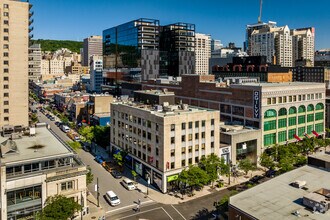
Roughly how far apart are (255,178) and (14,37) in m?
84.1

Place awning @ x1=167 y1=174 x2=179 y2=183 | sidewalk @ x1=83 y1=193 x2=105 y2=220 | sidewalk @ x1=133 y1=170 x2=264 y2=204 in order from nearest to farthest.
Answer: sidewalk @ x1=83 y1=193 x2=105 y2=220 → sidewalk @ x1=133 y1=170 x2=264 y2=204 → awning @ x1=167 y1=174 x2=179 y2=183

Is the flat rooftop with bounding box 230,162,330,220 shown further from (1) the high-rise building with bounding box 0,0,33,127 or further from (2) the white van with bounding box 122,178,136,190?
(1) the high-rise building with bounding box 0,0,33,127

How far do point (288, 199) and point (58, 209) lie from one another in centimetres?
3191

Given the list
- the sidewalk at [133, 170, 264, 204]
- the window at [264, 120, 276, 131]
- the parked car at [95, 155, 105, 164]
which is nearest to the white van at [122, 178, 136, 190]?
the sidewalk at [133, 170, 264, 204]

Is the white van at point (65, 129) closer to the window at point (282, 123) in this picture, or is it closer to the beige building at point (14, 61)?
the beige building at point (14, 61)

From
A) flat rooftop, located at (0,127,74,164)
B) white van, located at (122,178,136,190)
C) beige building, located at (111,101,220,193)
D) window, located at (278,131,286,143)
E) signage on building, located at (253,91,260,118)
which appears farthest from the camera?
window, located at (278,131,286,143)

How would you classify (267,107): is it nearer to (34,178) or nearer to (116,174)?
(116,174)

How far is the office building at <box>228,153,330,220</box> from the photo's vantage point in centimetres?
3522

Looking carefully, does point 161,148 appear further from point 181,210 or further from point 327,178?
point 327,178

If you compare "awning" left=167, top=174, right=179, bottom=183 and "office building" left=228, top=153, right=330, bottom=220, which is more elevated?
"office building" left=228, top=153, right=330, bottom=220

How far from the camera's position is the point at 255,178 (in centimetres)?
7106

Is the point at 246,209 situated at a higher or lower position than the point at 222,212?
higher

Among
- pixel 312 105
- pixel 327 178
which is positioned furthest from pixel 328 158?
pixel 312 105

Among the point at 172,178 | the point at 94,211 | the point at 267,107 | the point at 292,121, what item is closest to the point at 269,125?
the point at 267,107
